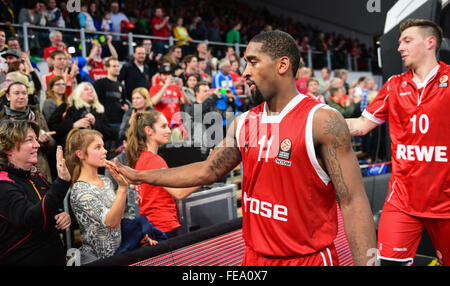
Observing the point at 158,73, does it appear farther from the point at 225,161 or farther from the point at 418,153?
the point at 225,161

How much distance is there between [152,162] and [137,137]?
1.31ft

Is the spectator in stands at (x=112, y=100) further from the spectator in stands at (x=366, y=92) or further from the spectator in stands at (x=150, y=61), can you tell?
the spectator in stands at (x=366, y=92)

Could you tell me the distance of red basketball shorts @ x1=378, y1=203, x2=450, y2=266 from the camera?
9.26ft

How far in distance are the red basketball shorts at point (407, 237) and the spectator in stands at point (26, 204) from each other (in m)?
2.26

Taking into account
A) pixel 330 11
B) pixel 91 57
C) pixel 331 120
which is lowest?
pixel 331 120

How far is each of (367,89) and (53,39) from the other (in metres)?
6.87

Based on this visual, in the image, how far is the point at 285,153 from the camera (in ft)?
6.12

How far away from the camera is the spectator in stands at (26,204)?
2.44 metres

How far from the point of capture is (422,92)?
301cm

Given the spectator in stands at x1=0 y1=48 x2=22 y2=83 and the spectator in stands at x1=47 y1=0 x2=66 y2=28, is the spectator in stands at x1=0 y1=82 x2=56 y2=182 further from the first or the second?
the spectator in stands at x1=47 y1=0 x2=66 y2=28

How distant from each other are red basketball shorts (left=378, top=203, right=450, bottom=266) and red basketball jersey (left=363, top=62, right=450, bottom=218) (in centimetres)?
6

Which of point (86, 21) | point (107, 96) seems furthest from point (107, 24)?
point (107, 96)
